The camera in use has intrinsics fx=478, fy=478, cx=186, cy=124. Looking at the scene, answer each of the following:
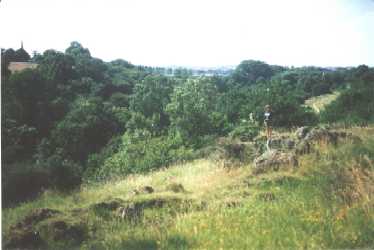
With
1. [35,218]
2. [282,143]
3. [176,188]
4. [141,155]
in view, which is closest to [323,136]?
[282,143]

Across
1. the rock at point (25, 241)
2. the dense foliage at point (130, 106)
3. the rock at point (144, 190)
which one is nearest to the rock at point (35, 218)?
the rock at point (25, 241)

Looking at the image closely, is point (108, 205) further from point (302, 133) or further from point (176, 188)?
point (302, 133)

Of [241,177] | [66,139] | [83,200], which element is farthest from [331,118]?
[83,200]

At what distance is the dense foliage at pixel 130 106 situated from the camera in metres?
6.71

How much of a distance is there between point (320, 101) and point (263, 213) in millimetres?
5814

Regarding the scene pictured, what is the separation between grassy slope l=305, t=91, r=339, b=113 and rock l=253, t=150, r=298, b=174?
305 cm

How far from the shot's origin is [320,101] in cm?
972

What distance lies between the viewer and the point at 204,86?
7680mm

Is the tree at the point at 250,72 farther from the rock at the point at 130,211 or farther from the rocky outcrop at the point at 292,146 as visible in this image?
the rock at the point at 130,211

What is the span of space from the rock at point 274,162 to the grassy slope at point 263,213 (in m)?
0.15

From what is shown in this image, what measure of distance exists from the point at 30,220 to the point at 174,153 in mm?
4465

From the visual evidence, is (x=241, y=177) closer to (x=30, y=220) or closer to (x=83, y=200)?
(x=83, y=200)

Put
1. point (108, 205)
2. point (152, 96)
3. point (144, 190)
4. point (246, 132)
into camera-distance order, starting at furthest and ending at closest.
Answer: point (246, 132)
point (152, 96)
point (144, 190)
point (108, 205)

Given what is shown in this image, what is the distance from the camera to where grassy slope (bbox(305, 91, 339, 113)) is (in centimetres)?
913
